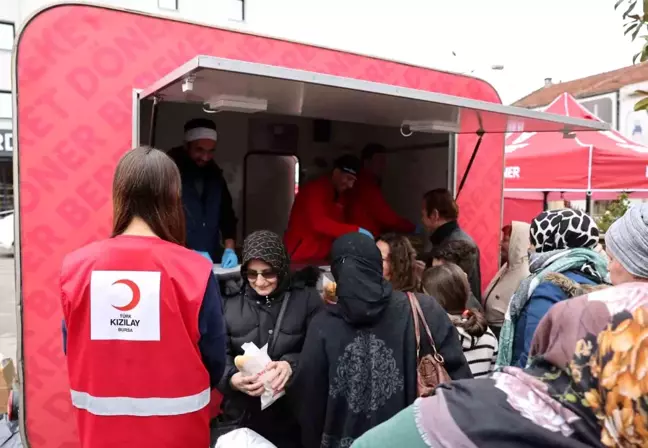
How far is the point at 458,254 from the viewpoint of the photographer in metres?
3.78

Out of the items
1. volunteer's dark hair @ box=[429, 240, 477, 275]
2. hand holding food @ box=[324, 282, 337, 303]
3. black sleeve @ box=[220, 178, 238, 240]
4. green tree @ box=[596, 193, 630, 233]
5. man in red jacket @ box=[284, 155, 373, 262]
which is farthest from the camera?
green tree @ box=[596, 193, 630, 233]

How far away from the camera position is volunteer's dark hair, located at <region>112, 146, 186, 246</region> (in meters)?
2.01

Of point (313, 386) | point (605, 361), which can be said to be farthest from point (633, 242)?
point (313, 386)

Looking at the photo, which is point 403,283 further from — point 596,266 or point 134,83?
point 134,83

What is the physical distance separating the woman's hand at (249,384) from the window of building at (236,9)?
54.1 ft

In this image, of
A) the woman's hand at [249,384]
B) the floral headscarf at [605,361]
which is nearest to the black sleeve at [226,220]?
the woman's hand at [249,384]

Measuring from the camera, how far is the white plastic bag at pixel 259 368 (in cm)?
238

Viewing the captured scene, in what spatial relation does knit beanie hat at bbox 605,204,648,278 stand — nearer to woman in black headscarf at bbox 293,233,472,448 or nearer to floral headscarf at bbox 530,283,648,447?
floral headscarf at bbox 530,283,648,447

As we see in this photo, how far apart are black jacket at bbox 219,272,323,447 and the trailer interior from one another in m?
1.01

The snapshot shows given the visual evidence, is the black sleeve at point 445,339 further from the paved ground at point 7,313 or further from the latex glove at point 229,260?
the paved ground at point 7,313

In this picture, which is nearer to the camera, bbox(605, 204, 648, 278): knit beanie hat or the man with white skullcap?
bbox(605, 204, 648, 278): knit beanie hat

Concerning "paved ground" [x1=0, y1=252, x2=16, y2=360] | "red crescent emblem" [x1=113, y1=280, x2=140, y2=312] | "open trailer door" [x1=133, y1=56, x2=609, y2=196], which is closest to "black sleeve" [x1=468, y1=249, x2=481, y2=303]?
"open trailer door" [x1=133, y1=56, x2=609, y2=196]

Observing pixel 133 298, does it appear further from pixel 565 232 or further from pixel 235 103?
pixel 565 232

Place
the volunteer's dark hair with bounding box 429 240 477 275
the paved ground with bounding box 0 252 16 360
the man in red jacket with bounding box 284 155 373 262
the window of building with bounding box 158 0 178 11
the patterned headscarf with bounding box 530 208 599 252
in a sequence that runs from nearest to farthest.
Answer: the patterned headscarf with bounding box 530 208 599 252 < the volunteer's dark hair with bounding box 429 240 477 275 < the man in red jacket with bounding box 284 155 373 262 < the paved ground with bounding box 0 252 16 360 < the window of building with bounding box 158 0 178 11
